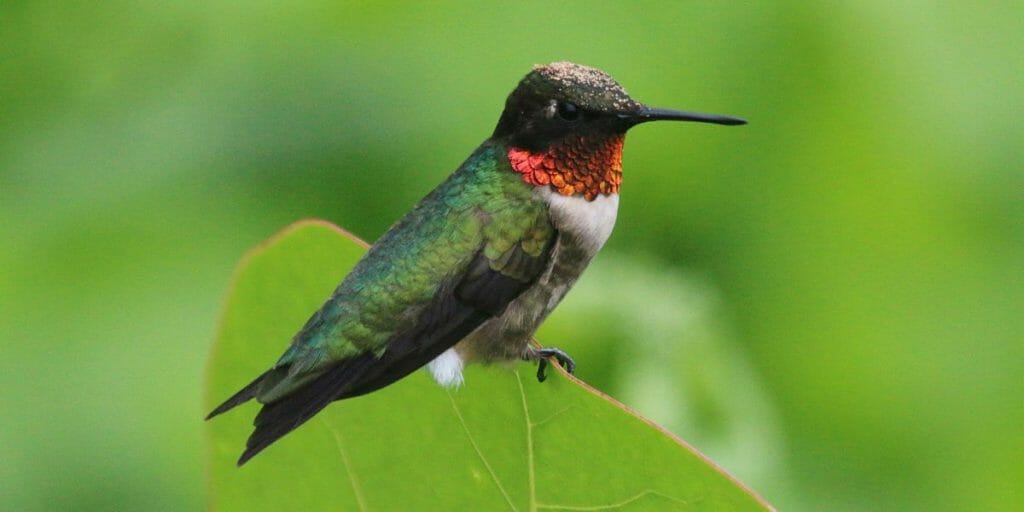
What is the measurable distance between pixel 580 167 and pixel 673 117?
0.95ft

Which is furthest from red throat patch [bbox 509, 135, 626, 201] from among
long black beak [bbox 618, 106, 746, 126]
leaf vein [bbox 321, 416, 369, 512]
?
leaf vein [bbox 321, 416, 369, 512]

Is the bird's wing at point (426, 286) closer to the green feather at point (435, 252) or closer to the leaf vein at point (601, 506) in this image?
the green feather at point (435, 252)

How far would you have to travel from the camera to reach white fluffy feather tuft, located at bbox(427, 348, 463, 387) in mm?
1321

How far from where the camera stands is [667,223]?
10.0ft

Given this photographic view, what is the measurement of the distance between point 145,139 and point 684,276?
5.08 feet

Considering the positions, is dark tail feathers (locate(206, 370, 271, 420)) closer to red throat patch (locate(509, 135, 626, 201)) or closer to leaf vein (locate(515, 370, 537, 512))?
leaf vein (locate(515, 370, 537, 512))

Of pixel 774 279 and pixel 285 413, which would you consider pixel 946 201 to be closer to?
pixel 774 279

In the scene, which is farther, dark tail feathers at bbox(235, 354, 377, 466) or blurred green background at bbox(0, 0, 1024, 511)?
blurred green background at bbox(0, 0, 1024, 511)

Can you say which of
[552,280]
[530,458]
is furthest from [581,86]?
[530,458]

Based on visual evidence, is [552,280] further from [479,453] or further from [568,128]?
[479,453]

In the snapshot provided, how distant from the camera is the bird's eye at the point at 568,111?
149 centimetres

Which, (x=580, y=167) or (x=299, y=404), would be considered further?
(x=580, y=167)

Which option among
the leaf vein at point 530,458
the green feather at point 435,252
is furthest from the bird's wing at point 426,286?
the leaf vein at point 530,458

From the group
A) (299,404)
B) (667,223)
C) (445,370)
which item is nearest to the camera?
(299,404)
